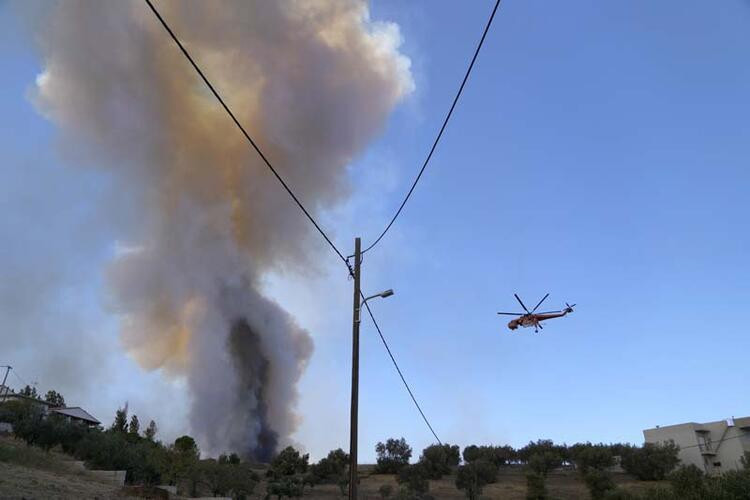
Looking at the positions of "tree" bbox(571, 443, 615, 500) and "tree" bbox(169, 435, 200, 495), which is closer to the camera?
"tree" bbox(169, 435, 200, 495)

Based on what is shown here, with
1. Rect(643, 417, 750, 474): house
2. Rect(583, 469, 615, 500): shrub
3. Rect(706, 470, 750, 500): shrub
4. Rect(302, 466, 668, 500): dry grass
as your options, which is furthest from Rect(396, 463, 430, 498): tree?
Rect(643, 417, 750, 474): house

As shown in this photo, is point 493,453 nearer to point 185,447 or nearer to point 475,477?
point 475,477

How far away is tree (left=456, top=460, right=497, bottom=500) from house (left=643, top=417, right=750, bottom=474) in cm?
3892

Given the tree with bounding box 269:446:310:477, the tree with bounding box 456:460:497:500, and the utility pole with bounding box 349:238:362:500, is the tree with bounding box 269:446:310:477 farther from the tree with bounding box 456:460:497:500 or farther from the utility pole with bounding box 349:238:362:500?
the utility pole with bounding box 349:238:362:500

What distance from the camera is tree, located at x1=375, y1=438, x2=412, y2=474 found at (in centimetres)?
8306

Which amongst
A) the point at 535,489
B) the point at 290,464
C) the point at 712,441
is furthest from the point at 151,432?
the point at 712,441

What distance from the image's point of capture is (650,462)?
70.2 meters

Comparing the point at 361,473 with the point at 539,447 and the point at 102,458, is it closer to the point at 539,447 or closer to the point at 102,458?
the point at 539,447

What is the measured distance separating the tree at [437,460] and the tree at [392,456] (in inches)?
247

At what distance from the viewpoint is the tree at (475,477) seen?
6276 cm

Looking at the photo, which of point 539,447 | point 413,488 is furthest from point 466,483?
point 539,447

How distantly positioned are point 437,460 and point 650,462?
26.6 meters

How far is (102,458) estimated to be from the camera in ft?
109

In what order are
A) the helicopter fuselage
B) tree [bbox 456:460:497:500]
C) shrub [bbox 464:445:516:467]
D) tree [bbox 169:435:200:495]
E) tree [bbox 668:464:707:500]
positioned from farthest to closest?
1. shrub [bbox 464:445:516:467]
2. tree [bbox 456:460:497:500]
3. tree [bbox 169:435:200:495]
4. tree [bbox 668:464:707:500]
5. the helicopter fuselage
